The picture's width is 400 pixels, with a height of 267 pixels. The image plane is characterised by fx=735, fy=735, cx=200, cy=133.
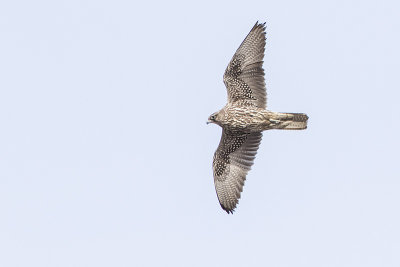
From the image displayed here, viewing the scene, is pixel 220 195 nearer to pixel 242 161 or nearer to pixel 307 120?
pixel 242 161

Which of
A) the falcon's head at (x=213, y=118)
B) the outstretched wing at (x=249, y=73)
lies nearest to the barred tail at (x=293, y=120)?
the outstretched wing at (x=249, y=73)

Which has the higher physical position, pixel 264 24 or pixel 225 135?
pixel 264 24

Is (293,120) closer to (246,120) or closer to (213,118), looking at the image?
(246,120)

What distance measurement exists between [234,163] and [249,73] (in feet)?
8.94

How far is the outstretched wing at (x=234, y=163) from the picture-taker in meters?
20.9

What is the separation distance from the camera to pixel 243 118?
19.9m

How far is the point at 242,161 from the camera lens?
21078mm

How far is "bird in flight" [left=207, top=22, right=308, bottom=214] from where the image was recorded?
780 inches

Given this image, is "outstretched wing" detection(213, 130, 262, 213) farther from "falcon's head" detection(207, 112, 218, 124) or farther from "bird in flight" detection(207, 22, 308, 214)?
"falcon's head" detection(207, 112, 218, 124)

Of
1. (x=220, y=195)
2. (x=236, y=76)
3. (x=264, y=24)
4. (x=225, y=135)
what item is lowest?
(x=220, y=195)

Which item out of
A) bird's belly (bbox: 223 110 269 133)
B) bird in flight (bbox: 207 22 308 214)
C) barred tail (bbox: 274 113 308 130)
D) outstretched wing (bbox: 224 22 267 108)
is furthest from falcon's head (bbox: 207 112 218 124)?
barred tail (bbox: 274 113 308 130)

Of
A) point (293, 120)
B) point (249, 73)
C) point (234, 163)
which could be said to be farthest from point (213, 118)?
point (293, 120)

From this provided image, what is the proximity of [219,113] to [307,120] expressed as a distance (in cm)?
241

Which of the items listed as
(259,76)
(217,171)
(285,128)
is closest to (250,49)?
(259,76)
